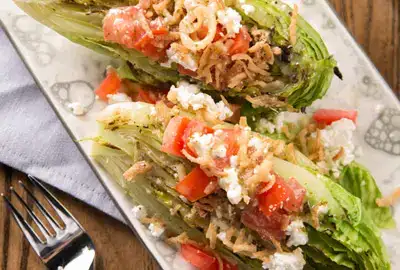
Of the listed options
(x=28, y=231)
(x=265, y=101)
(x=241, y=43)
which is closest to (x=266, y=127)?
(x=265, y=101)

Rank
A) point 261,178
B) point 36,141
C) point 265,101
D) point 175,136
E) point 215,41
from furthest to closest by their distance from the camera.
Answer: point 36,141
point 265,101
point 215,41
point 175,136
point 261,178

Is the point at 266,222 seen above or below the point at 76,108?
below

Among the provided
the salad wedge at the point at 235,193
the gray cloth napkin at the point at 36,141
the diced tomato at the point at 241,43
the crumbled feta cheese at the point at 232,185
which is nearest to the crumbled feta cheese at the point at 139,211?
the salad wedge at the point at 235,193

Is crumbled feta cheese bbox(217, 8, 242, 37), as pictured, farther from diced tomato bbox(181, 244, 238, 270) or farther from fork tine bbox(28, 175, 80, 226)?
fork tine bbox(28, 175, 80, 226)

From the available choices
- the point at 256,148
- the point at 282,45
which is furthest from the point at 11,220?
the point at 282,45

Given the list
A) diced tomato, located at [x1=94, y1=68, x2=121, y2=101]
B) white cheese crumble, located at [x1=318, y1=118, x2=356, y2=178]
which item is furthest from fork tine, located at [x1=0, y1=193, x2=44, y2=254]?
white cheese crumble, located at [x1=318, y1=118, x2=356, y2=178]

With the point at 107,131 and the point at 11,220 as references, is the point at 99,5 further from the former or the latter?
the point at 11,220

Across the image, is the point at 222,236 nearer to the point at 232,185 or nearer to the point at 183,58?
the point at 232,185
